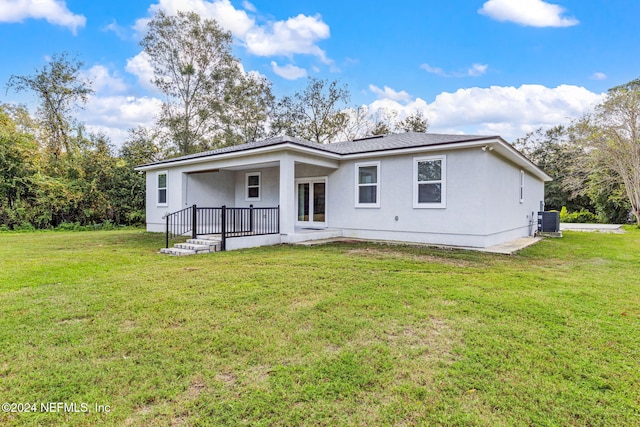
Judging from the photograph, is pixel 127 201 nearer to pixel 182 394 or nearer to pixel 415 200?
pixel 415 200

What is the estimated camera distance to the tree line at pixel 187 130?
1478cm

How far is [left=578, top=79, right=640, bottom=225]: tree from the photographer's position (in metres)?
19.2

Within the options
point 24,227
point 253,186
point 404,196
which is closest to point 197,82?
point 253,186

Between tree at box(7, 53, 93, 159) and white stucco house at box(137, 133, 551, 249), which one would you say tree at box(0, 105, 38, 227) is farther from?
white stucco house at box(137, 133, 551, 249)

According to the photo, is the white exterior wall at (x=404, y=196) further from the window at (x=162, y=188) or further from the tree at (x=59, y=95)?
the tree at (x=59, y=95)

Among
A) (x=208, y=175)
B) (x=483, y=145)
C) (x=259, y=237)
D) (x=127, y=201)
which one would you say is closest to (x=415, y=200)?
(x=483, y=145)

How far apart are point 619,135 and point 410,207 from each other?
18.6 metres

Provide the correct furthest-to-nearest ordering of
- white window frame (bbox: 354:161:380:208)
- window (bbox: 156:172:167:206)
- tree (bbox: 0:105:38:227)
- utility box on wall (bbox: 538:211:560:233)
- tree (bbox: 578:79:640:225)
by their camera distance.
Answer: tree (bbox: 578:79:640:225) < tree (bbox: 0:105:38:227) < window (bbox: 156:172:167:206) < utility box on wall (bbox: 538:211:560:233) < white window frame (bbox: 354:161:380:208)

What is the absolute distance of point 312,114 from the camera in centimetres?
2652

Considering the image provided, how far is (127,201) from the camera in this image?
16.5 m

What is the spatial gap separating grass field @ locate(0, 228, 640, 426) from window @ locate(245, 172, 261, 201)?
764 centimetres

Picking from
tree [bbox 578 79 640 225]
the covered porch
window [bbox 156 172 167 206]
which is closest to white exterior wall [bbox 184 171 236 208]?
the covered porch

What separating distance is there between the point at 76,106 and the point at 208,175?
11120mm

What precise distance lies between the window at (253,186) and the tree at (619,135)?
67.7ft
